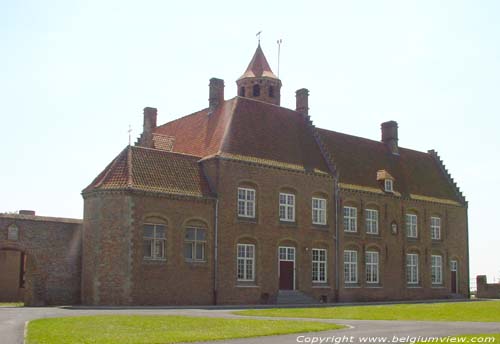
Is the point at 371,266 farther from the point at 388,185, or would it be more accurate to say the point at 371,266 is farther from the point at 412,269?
the point at 388,185

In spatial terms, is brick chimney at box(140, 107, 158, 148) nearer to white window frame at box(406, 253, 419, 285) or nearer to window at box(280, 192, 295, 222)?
window at box(280, 192, 295, 222)

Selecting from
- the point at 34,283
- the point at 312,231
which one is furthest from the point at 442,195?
the point at 34,283

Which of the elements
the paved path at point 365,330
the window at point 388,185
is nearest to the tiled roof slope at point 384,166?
the window at point 388,185

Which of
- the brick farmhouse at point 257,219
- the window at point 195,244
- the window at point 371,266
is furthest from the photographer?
the window at point 371,266

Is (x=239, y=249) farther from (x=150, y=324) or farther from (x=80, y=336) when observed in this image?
(x=80, y=336)

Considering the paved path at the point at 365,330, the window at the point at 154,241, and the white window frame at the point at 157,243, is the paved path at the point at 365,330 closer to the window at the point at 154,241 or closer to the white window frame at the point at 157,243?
the window at the point at 154,241

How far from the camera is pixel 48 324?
21.0m

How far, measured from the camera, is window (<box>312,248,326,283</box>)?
138ft

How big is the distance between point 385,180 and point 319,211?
24.8 ft

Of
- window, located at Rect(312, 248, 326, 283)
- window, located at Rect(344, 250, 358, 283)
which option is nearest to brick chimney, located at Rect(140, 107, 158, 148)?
window, located at Rect(312, 248, 326, 283)

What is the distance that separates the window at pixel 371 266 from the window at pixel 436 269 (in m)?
6.68

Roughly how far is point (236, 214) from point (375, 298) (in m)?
13.3

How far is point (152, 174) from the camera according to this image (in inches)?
1419

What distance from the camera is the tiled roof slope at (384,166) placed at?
4706 cm
